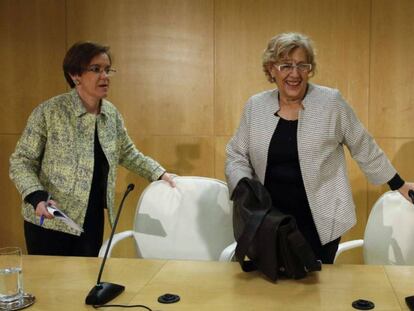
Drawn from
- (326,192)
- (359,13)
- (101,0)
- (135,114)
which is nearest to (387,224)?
(326,192)

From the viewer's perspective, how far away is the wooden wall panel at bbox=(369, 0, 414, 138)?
3.36 m

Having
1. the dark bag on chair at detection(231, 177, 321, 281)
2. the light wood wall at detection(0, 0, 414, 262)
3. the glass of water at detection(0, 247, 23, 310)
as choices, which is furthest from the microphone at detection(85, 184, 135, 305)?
the light wood wall at detection(0, 0, 414, 262)

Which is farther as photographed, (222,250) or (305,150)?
(222,250)

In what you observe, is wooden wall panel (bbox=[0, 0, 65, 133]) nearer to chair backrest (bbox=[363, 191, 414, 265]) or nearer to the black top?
the black top

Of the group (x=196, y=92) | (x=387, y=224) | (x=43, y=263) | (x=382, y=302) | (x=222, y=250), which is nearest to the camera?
(x=382, y=302)

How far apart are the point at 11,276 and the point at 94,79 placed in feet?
3.86

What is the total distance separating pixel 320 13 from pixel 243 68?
0.65 meters

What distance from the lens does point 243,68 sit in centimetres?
356

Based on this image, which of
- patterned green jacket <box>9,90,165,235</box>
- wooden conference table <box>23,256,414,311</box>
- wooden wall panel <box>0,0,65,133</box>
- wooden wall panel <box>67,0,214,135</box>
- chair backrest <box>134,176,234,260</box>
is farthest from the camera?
wooden wall panel <box>0,0,65,133</box>

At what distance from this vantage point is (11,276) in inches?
64.7

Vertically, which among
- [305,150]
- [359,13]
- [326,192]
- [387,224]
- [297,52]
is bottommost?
[387,224]

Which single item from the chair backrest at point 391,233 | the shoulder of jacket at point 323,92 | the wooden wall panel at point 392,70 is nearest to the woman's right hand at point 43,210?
the shoulder of jacket at point 323,92

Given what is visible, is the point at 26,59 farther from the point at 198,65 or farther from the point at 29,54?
the point at 198,65

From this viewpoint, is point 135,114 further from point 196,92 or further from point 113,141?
point 113,141
